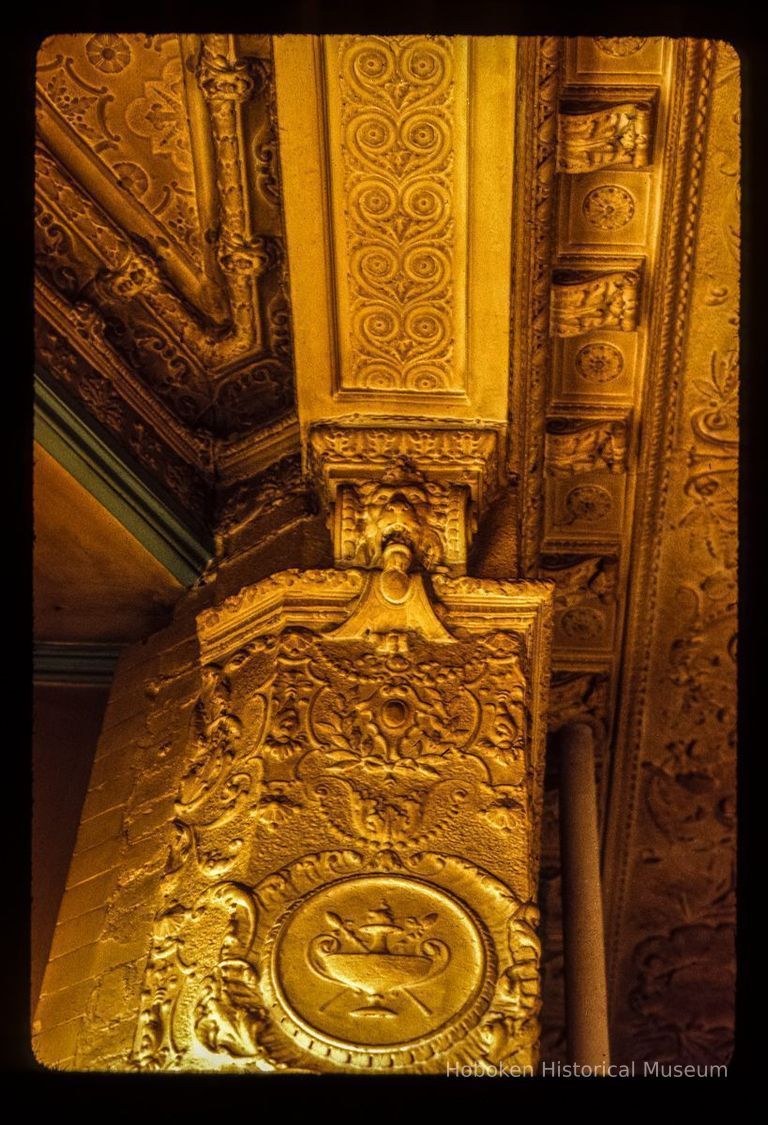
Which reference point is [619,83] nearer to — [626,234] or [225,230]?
[626,234]

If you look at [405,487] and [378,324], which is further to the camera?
[378,324]

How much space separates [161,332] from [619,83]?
1.31 meters

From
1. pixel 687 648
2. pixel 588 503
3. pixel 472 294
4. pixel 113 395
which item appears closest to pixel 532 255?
pixel 472 294

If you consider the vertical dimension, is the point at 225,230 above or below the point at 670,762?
above

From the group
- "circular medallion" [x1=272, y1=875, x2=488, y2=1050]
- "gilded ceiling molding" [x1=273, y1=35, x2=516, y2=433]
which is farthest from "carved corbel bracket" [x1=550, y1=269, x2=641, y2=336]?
"circular medallion" [x1=272, y1=875, x2=488, y2=1050]

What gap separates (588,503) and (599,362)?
405mm

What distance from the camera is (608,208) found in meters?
4.18

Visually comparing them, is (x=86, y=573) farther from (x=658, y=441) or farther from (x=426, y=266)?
(x=658, y=441)

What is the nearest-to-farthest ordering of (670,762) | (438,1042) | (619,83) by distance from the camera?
(438,1042) → (619,83) → (670,762)

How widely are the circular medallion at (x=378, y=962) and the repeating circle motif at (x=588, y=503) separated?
63.1 inches

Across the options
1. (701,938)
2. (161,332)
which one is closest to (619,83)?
(161,332)

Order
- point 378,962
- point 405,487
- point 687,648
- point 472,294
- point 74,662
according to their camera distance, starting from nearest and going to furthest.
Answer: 1. point 378,962
2. point 405,487
3. point 472,294
4. point 74,662
5. point 687,648

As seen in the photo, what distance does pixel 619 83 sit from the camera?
13.2 ft

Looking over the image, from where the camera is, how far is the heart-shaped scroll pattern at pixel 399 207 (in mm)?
3887
